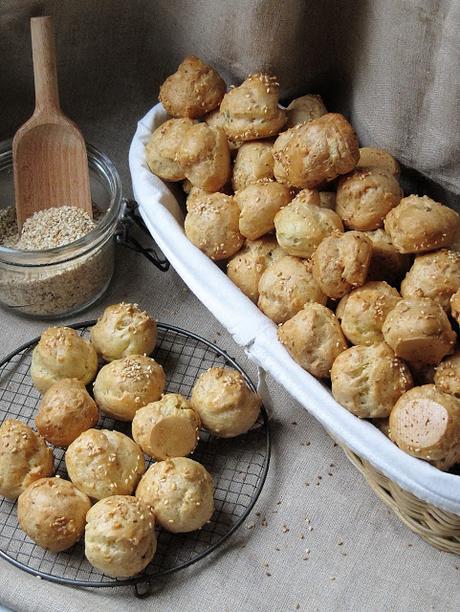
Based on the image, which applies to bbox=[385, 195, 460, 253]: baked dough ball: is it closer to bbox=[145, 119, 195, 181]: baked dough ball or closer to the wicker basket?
the wicker basket

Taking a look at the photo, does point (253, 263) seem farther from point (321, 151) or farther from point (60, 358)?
point (60, 358)

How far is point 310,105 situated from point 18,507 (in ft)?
3.37

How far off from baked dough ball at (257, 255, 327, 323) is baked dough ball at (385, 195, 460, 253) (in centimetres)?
18

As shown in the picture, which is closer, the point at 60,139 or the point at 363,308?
the point at 363,308

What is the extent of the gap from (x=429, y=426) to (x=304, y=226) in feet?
1.47

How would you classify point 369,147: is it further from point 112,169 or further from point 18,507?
point 18,507

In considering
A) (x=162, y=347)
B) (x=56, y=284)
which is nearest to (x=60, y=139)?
(x=56, y=284)

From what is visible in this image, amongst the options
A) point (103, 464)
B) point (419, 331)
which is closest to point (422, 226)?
point (419, 331)

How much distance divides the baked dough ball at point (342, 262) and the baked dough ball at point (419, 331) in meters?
0.10

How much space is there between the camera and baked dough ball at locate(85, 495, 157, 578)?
1.49 metres

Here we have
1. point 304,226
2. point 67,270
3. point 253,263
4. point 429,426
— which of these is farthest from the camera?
point 67,270

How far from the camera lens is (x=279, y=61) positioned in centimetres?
184

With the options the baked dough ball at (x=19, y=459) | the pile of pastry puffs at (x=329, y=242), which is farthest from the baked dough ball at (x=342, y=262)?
the baked dough ball at (x=19, y=459)

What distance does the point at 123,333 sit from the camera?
182 centimetres
